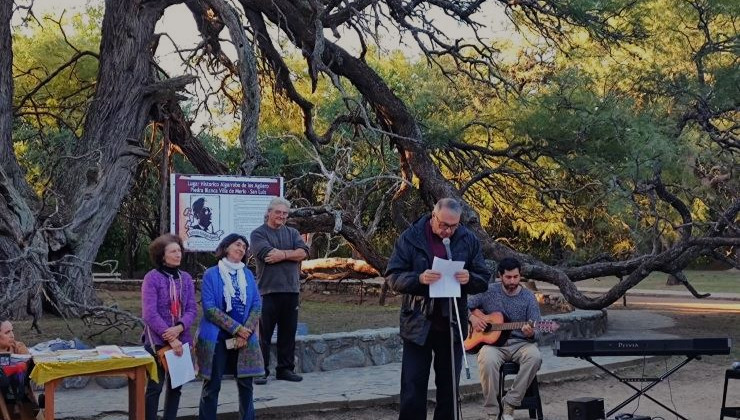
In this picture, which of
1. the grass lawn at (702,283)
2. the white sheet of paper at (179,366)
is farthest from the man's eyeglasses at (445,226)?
the grass lawn at (702,283)

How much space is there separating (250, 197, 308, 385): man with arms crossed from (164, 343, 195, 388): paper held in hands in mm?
1923

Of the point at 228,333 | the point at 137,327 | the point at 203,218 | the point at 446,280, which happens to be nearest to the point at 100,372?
the point at 228,333

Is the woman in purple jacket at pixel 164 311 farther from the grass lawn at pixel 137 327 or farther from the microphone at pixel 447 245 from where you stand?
the grass lawn at pixel 137 327

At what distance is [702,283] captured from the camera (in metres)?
35.4

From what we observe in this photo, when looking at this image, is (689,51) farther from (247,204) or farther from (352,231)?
(247,204)

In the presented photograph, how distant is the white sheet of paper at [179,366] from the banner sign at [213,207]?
2563mm

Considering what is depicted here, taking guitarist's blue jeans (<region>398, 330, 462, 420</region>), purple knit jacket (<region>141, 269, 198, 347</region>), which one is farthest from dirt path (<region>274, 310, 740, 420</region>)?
guitarist's blue jeans (<region>398, 330, 462, 420</region>)

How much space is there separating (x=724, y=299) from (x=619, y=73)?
972 centimetres

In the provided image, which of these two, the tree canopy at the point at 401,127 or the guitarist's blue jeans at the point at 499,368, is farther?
the tree canopy at the point at 401,127

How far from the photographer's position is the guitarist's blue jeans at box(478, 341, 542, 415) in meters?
7.60

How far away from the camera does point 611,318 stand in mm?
16391

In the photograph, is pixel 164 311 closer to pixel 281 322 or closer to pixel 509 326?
pixel 281 322

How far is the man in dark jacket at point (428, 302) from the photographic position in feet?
21.4

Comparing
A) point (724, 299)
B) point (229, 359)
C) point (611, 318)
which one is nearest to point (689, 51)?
point (611, 318)
